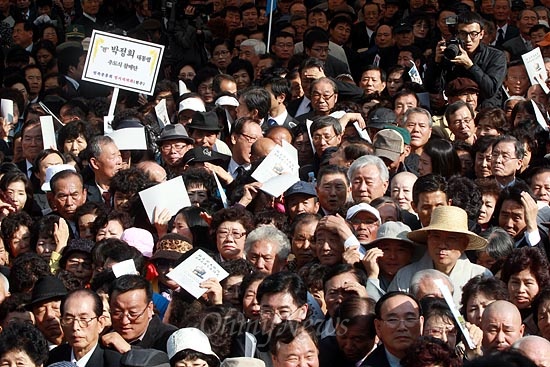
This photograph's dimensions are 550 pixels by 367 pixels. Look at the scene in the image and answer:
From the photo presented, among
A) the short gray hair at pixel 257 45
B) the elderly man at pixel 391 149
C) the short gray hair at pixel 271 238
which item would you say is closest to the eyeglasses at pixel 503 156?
the elderly man at pixel 391 149

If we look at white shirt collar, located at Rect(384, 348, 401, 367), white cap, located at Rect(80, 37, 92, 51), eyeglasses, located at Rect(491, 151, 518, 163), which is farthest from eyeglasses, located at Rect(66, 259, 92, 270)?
white cap, located at Rect(80, 37, 92, 51)

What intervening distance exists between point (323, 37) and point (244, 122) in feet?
10.7

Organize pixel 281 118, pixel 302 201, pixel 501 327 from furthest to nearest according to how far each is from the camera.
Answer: pixel 281 118
pixel 302 201
pixel 501 327

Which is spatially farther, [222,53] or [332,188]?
[222,53]

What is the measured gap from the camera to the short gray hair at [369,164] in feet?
33.9

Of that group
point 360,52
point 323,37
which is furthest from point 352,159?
point 360,52

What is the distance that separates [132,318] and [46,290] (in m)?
0.76

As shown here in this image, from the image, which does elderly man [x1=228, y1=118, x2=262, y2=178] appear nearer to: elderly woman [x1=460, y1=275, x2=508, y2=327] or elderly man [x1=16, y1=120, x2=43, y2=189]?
elderly man [x1=16, y1=120, x2=43, y2=189]

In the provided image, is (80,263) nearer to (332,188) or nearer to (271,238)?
(271,238)

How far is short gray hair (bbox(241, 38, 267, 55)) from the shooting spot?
52.8 feet

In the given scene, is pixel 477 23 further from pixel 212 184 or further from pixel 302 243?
pixel 302 243

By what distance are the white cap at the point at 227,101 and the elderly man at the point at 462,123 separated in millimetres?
2290

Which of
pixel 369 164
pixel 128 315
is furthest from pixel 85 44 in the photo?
pixel 128 315

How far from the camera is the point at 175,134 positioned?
12094mm
